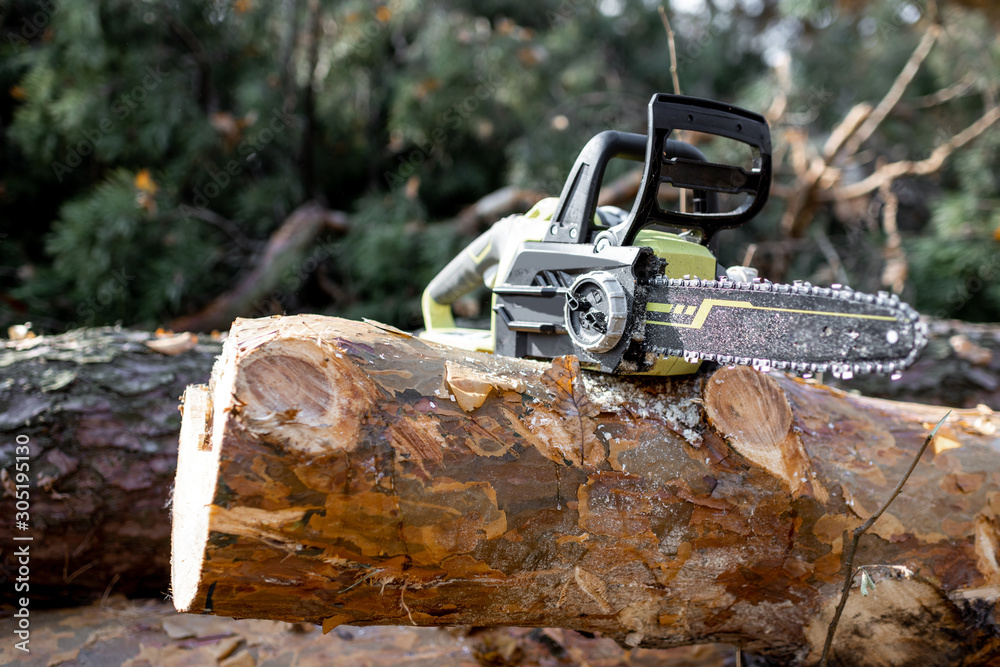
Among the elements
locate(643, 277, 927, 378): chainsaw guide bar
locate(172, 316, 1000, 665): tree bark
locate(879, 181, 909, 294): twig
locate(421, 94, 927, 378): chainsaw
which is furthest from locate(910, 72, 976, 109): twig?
locate(643, 277, 927, 378): chainsaw guide bar

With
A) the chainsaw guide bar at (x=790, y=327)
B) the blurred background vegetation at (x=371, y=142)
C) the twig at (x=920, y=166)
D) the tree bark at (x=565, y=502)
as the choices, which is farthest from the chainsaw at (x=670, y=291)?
the twig at (x=920, y=166)

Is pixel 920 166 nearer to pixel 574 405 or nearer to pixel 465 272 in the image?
pixel 465 272

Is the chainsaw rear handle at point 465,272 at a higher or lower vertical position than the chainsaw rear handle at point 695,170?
lower

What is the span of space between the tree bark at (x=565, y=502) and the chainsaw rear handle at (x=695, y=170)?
0.30 metres

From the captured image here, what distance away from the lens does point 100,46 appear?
344 cm

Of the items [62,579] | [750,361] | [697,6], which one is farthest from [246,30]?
[750,361]

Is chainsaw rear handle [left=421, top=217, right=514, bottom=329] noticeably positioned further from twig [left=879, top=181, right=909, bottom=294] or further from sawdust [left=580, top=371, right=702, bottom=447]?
twig [left=879, top=181, right=909, bottom=294]

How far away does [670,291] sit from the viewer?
45.1 inches

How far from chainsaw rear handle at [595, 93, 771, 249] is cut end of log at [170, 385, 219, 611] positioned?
2.52ft

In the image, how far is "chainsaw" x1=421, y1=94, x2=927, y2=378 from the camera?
1032 mm

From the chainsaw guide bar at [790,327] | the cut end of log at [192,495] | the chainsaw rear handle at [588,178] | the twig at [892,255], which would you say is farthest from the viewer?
the twig at [892,255]

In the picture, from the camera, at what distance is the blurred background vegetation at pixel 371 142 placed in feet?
11.0

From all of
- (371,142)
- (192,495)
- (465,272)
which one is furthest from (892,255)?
(192,495)

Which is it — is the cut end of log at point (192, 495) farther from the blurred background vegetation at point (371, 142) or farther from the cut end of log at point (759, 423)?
the blurred background vegetation at point (371, 142)
